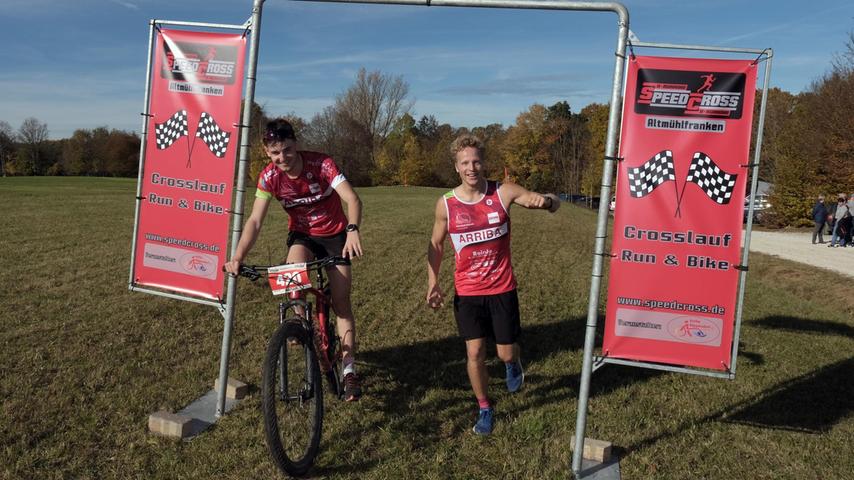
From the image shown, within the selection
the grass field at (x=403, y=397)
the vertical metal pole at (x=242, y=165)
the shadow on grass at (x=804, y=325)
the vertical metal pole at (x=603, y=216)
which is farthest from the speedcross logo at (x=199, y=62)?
the shadow on grass at (x=804, y=325)

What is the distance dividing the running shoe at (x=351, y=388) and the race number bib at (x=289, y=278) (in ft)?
3.37

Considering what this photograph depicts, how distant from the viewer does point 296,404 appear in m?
4.22

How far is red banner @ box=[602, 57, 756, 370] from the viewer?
4.05 m

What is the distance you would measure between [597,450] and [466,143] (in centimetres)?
248

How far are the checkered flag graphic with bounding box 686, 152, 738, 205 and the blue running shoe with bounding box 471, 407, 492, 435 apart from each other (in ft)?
7.58

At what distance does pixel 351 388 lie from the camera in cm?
496

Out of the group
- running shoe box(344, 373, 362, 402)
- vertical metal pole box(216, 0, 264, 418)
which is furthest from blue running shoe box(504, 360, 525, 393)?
vertical metal pole box(216, 0, 264, 418)

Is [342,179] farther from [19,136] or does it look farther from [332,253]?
[19,136]

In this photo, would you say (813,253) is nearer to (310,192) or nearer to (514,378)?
(514,378)

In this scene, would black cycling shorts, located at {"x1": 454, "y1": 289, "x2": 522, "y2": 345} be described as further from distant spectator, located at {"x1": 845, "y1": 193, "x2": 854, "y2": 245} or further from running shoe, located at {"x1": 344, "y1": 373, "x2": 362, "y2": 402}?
distant spectator, located at {"x1": 845, "y1": 193, "x2": 854, "y2": 245}

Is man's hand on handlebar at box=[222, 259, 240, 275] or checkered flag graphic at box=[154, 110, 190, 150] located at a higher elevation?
checkered flag graphic at box=[154, 110, 190, 150]

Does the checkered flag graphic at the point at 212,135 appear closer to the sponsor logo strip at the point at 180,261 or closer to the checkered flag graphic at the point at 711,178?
the sponsor logo strip at the point at 180,261

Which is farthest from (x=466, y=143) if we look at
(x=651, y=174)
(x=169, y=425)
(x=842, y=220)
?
(x=842, y=220)

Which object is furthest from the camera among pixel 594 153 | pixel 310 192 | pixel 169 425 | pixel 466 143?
pixel 594 153
